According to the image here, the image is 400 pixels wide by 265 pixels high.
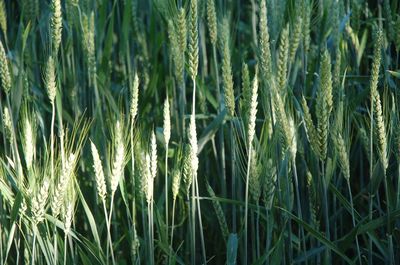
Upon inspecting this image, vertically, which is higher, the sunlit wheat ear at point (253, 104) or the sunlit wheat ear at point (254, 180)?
the sunlit wheat ear at point (253, 104)

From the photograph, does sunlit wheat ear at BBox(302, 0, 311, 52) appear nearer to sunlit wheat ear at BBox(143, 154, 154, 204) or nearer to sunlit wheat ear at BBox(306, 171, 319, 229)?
sunlit wheat ear at BBox(306, 171, 319, 229)

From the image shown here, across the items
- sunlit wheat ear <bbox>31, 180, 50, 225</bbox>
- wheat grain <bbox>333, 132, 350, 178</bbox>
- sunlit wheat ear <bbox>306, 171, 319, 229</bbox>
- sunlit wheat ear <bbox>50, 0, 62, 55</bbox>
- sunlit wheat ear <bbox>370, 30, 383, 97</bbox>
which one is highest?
sunlit wheat ear <bbox>50, 0, 62, 55</bbox>

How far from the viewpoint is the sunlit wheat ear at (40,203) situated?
1475mm

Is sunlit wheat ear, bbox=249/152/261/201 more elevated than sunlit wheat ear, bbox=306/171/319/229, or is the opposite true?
sunlit wheat ear, bbox=249/152/261/201

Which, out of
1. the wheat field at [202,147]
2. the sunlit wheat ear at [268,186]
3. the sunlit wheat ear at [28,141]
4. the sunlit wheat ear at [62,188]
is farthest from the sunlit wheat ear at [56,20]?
the sunlit wheat ear at [268,186]

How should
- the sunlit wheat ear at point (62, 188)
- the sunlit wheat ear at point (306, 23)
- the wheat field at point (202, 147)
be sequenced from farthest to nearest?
the sunlit wheat ear at point (306, 23) < the wheat field at point (202, 147) < the sunlit wheat ear at point (62, 188)

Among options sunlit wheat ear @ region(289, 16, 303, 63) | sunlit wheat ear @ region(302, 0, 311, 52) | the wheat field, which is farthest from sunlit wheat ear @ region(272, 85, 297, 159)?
sunlit wheat ear @ region(302, 0, 311, 52)

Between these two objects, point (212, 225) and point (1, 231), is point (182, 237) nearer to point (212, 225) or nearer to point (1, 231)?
point (212, 225)

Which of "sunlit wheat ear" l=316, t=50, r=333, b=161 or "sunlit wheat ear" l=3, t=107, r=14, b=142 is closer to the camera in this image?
"sunlit wheat ear" l=316, t=50, r=333, b=161

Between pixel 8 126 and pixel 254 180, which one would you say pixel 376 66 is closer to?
pixel 254 180

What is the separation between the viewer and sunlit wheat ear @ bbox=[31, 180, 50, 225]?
1475mm

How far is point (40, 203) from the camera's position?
4.87 ft

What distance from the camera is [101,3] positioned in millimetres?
2238

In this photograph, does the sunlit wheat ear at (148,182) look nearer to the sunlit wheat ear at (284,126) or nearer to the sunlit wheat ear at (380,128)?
the sunlit wheat ear at (284,126)
